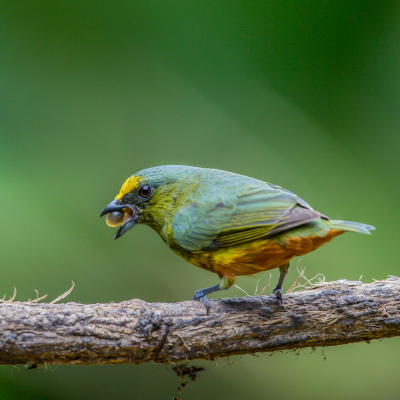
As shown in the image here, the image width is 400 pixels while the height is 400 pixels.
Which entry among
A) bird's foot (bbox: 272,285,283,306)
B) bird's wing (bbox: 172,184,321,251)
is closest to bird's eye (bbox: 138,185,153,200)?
bird's wing (bbox: 172,184,321,251)

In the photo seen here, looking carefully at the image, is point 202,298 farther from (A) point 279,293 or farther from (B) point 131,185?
(B) point 131,185

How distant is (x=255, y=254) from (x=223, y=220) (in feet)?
1.03

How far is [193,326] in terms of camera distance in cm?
265

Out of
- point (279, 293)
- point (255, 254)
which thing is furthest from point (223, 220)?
point (279, 293)

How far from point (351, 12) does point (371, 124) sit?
1.35 metres

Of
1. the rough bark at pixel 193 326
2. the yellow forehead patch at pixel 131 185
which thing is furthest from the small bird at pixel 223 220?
the rough bark at pixel 193 326

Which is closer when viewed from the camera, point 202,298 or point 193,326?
point 193,326

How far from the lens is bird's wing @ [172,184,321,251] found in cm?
260

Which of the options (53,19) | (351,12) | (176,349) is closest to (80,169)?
(53,19)

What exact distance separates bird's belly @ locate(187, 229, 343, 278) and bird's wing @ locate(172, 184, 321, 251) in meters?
0.06

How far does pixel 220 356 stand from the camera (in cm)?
272

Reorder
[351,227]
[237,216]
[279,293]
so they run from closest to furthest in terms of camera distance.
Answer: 1. [351,227]
2. [237,216]
3. [279,293]

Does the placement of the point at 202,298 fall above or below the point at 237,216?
below

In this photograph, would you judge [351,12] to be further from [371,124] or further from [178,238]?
[178,238]
